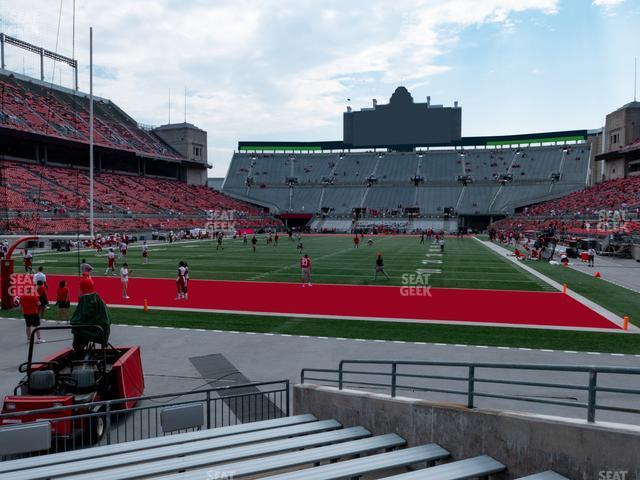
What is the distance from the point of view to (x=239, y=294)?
19.7 metres

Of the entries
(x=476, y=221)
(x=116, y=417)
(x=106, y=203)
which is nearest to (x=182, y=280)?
(x=116, y=417)

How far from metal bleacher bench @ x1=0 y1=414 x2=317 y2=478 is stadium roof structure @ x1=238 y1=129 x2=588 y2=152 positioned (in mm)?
91613

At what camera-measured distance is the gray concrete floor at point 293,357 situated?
874 centimetres

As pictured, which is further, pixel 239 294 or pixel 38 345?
pixel 239 294

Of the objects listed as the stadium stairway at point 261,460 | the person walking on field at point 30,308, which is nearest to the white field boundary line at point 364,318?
the person walking on field at point 30,308

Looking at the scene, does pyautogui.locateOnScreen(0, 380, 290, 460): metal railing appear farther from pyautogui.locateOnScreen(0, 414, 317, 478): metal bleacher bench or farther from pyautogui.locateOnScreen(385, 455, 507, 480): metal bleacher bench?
pyautogui.locateOnScreen(385, 455, 507, 480): metal bleacher bench

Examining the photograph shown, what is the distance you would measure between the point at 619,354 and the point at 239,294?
13295 millimetres

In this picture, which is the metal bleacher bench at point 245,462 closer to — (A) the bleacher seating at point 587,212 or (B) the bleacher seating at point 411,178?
(A) the bleacher seating at point 587,212

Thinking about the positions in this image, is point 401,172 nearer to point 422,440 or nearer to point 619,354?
point 619,354

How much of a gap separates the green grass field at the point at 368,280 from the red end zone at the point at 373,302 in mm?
1143

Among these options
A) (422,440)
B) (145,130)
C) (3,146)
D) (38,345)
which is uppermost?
(145,130)

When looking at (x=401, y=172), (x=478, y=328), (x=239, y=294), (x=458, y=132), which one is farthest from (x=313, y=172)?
(x=478, y=328)

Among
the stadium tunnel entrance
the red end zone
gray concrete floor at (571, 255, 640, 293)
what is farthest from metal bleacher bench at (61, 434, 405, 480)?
the stadium tunnel entrance

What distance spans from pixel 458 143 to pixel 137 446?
310ft
